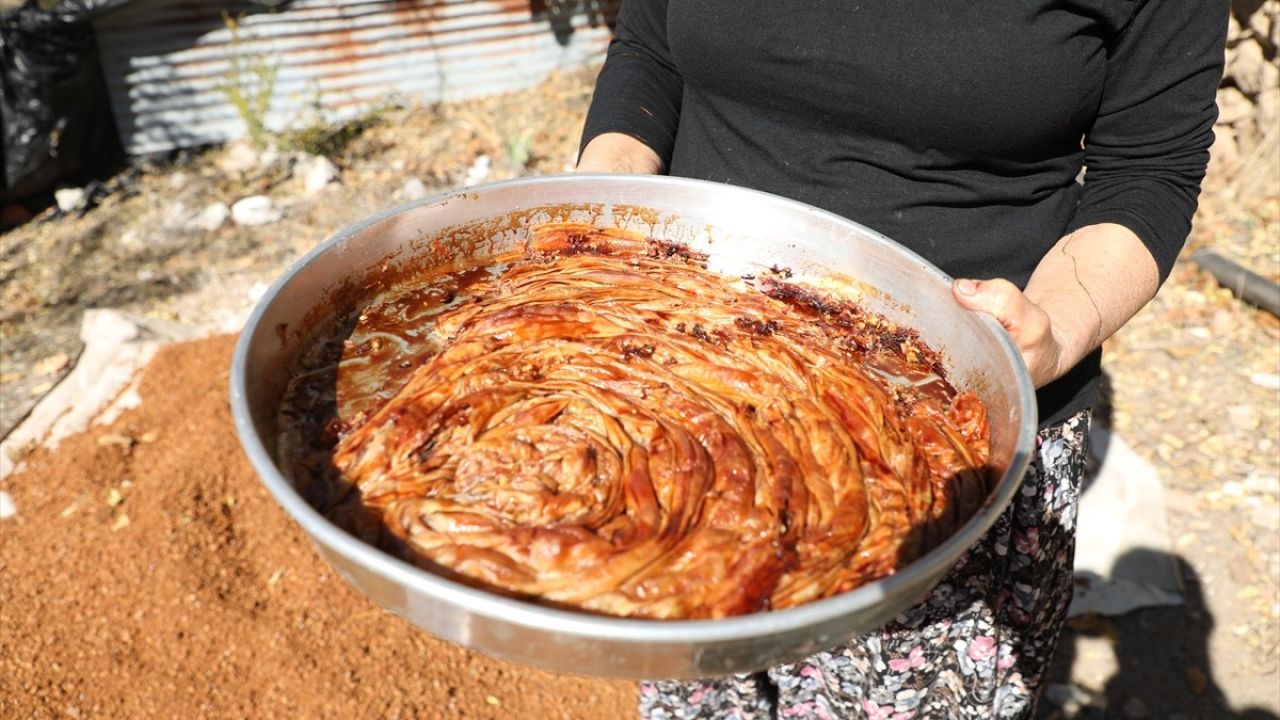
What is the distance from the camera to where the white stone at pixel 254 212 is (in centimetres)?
604

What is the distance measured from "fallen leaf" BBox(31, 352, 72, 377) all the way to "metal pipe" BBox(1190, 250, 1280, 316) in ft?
21.0

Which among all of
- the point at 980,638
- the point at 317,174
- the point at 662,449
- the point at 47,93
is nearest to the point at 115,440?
the point at 317,174

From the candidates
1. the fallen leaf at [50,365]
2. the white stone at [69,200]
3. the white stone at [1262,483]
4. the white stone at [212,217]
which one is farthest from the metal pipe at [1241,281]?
the white stone at [69,200]

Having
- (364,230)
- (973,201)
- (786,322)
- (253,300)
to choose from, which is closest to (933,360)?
(786,322)

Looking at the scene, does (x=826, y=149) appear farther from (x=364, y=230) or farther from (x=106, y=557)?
(x=106, y=557)

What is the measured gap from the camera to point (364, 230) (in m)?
1.84

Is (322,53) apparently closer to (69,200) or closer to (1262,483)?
(69,200)

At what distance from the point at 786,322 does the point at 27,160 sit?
5.85m

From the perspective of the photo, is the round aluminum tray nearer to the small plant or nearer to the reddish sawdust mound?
the reddish sawdust mound

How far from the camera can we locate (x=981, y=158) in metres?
2.10

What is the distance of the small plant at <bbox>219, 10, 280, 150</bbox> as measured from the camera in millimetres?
6383

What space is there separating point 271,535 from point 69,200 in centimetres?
364

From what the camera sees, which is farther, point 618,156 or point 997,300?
point 618,156

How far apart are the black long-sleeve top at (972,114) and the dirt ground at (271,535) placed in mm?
2124
